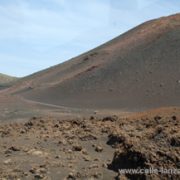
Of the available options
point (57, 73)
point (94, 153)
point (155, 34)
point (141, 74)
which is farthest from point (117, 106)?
point (94, 153)

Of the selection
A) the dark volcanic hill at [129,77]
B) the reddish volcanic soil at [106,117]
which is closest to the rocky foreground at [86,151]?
the reddish volcanic soil at [106,117]

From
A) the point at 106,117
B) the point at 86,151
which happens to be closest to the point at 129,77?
the point at 106,117

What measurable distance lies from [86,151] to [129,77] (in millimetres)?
33990

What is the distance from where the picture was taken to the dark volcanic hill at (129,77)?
3919 cm

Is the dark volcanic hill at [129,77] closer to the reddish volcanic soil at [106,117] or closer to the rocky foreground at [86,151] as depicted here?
the reddish volcanic soil at [106,117]

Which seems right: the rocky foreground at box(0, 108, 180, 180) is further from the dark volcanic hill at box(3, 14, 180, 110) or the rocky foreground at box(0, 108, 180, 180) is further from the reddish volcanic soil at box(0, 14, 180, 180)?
the dark volcanic hill at box(3, 14, 180, 110)

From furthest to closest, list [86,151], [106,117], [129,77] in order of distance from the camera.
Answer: [129,77]
[106,117]
[86,151]

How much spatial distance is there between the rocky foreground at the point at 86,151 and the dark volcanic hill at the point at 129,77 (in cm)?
2193

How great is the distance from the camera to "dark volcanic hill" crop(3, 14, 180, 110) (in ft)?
129

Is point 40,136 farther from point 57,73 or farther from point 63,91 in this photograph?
point 57,73

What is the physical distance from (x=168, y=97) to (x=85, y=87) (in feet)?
→ 31.6

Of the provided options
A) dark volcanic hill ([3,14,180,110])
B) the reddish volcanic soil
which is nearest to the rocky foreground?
the reddish volcanic soil

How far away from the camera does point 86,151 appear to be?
1068 centimetres

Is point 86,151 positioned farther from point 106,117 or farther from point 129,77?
point 129,77
